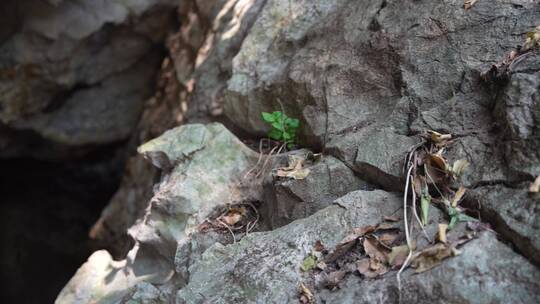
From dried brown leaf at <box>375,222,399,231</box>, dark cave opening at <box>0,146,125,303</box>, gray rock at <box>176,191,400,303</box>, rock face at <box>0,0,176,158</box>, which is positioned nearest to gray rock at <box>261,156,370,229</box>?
gray rock at <box>176,191,400,303</box>

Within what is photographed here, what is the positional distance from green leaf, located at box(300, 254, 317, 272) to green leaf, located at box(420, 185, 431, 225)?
0.45 meters

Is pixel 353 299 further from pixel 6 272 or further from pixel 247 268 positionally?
pixel 6 272

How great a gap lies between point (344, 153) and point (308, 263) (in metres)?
0.61

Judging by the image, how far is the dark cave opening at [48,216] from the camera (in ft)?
18.0

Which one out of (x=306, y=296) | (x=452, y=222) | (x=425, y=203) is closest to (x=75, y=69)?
(x=306, y=296)

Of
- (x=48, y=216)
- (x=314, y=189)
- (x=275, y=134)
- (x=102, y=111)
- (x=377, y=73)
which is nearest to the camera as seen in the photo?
(x=314, y=189)

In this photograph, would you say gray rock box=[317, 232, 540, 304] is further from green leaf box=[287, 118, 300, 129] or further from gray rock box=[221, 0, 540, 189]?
green leaf box=[287, 118, 300, 129]

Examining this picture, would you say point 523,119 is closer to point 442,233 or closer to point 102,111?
point 442,233

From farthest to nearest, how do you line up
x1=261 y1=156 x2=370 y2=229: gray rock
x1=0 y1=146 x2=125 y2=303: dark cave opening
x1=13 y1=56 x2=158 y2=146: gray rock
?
1. x1=13 y1=56 x2=158 y2=146: gray rock
2. x1=0 y1=146 x2=125 y2=303: dark cave opening
3. x1=261 y1=156 x2=370 y2=229: gray rock

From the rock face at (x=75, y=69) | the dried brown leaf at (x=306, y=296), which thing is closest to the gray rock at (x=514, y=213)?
the dried brown leaf at (x=306, y=296)

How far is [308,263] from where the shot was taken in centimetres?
212

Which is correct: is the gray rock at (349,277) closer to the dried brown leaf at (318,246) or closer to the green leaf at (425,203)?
the dried brown leaf at (318,246)

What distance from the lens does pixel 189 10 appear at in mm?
4996

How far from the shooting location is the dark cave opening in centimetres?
547
